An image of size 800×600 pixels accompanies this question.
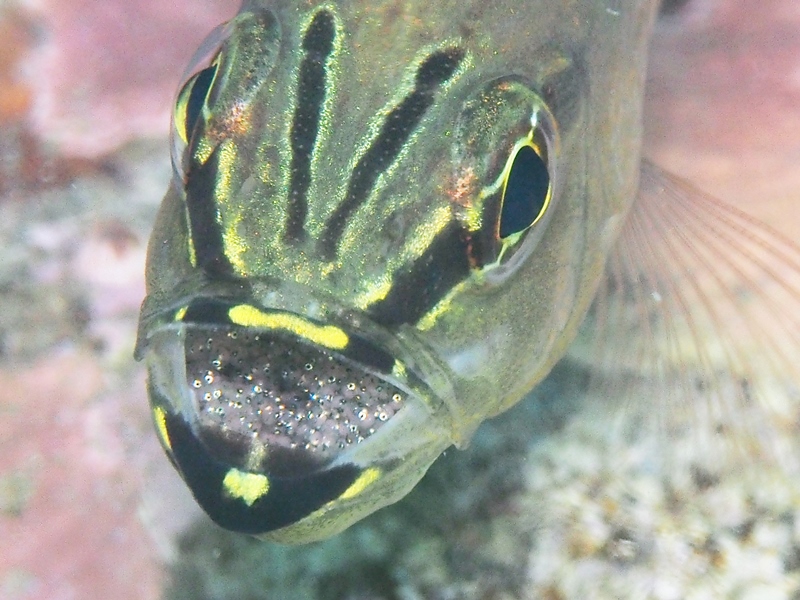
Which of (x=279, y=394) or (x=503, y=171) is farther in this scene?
(x=503, y=171)

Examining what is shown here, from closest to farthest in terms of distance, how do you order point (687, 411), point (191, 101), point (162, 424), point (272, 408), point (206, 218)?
point (272, 408) < point (162, 424) < point (206, 218) < point (191, 101) < point (687, 411)

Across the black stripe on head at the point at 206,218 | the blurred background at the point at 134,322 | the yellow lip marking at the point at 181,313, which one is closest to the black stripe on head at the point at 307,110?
the black stripe on head at the point at 206,218

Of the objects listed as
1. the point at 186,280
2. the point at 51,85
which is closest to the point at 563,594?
the point at 186,280

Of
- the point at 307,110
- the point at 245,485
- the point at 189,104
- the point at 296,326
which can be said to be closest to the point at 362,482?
the point at 245,485

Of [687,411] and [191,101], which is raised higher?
[191,101]

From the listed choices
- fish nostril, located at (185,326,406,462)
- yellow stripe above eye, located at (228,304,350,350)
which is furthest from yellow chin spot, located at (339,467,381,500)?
yellow stripe above eye, located at (228,304,350,350)

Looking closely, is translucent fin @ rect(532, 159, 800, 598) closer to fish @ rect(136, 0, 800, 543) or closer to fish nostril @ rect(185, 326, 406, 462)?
fish @ rect(136, 0, 800, 543)

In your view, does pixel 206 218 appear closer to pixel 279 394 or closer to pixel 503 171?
pixel 279 394
